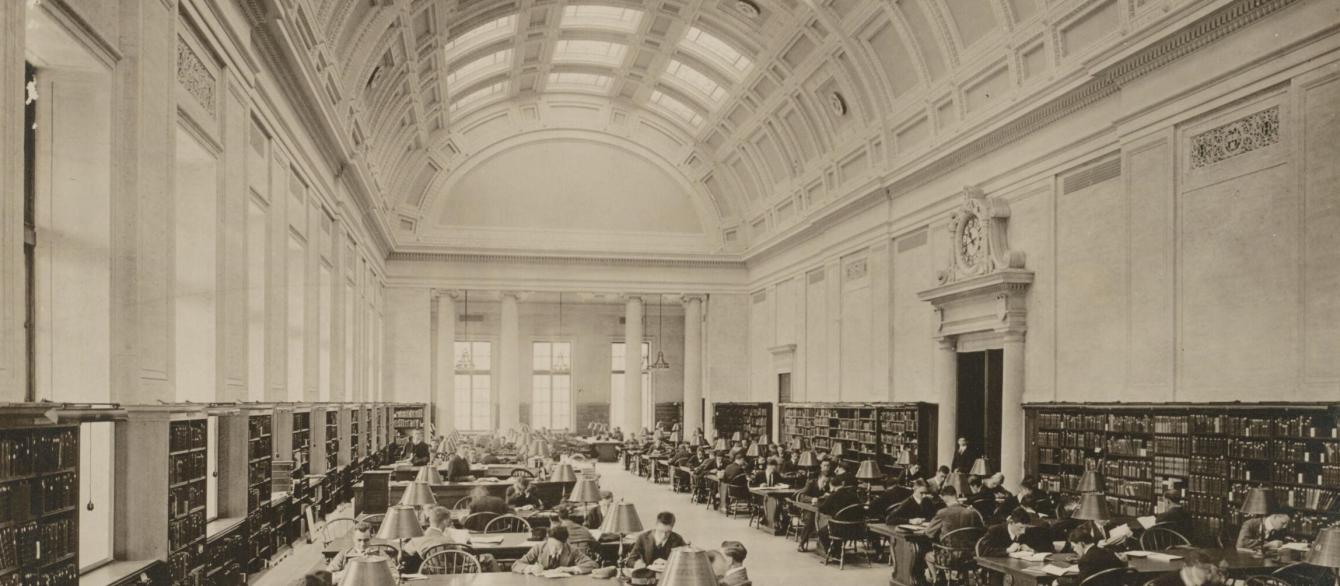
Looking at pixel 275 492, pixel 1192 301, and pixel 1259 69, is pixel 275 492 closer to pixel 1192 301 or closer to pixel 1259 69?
pixel 1192 301

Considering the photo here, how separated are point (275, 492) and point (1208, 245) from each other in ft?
33.4

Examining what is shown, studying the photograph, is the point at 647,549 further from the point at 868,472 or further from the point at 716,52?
the point at 716,52

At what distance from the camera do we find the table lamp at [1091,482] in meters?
10.6

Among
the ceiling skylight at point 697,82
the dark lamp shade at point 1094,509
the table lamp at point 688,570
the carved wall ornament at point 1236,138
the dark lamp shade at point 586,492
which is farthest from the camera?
the ceiling skylight at point 697,82

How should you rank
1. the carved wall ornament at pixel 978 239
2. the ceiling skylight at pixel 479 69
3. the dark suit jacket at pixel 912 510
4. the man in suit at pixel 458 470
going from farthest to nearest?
1. the ceiling skylight at pixel 479 69
2. the man in suit at pixel 458 470
3. the carved wall ornament at pixel 978 239
4. the dark suit jacket at pixel 912 510

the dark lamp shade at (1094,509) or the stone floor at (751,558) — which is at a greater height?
the dark lamp shade at (1094,509)

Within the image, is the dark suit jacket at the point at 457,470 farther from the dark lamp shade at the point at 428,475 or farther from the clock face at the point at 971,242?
the clock face at the point at 971,242

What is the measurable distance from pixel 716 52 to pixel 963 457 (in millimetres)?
11622

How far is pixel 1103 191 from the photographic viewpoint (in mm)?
12375

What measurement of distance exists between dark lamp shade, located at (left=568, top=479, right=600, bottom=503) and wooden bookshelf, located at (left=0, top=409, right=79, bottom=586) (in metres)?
4.30

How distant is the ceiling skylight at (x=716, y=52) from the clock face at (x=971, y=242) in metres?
8.59

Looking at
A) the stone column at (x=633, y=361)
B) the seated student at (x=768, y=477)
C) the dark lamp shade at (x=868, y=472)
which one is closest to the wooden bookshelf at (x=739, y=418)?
the stone column at (x=633, y=361)

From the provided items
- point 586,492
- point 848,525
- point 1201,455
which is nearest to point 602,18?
point 848,525

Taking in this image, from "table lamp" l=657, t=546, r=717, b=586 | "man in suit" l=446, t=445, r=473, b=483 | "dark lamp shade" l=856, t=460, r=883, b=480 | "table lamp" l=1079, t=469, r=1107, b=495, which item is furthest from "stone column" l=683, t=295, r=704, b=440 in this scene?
"table lamp" l=657, t=546, r=717, b=586
